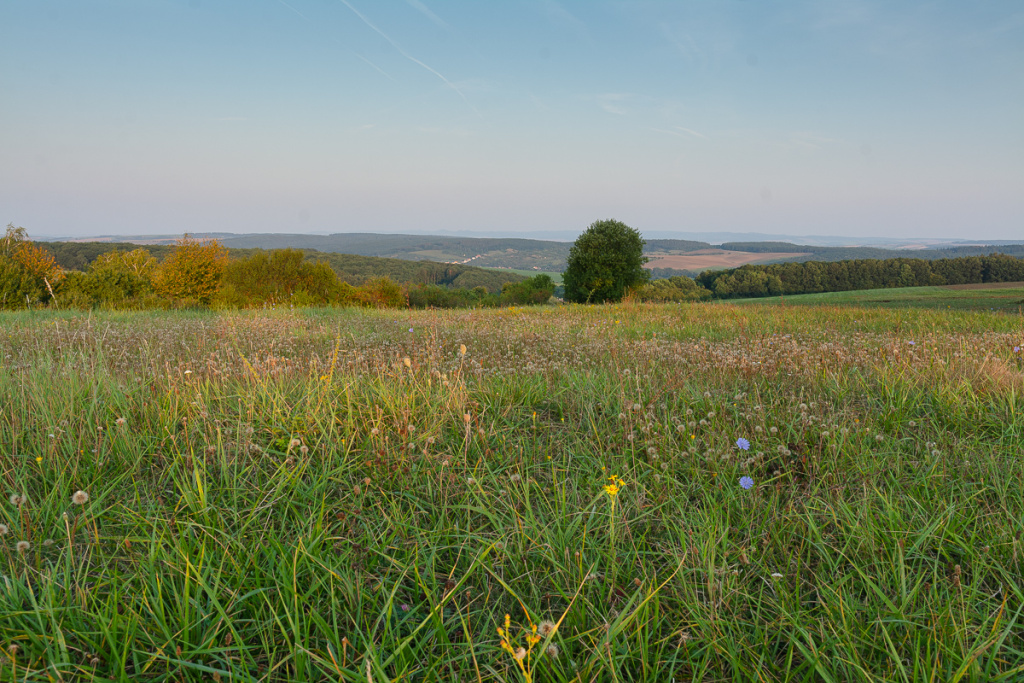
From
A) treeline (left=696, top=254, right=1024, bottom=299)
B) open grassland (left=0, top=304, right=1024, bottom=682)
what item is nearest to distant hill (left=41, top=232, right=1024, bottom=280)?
treeline (left=696, top=254, right=1024, bottom=299)

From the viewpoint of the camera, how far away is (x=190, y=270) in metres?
70.6

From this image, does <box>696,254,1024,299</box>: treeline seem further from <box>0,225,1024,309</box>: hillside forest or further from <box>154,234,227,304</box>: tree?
<box>154,234,227,304</box>: tree

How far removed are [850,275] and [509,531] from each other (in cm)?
8137

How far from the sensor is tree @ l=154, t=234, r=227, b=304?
70.0m

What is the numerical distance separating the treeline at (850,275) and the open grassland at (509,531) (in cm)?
6621

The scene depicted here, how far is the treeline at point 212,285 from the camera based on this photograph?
2208 centimetres

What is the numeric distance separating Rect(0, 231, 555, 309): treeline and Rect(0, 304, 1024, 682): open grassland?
32.3 feet

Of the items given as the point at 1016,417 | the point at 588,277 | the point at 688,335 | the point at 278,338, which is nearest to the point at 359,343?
the point at 278,338

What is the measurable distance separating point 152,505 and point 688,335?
765 centimetres

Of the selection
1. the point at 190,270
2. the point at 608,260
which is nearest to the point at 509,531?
the point at 608,260

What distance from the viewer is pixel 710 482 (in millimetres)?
2645

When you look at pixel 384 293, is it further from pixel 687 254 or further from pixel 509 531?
pixel 687 254

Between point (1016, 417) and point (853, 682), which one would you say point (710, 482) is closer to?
point (853, 682)

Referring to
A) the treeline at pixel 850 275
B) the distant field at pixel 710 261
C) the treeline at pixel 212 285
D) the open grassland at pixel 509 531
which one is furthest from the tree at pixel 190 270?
the distant field at pixel 710 261
